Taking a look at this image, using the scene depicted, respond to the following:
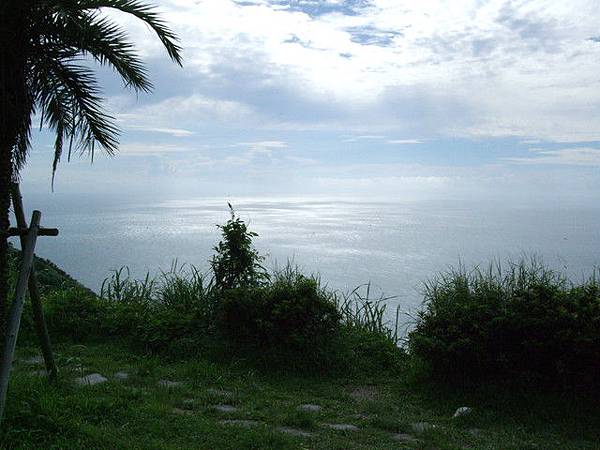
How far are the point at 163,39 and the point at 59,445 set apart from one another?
3351 millimetres

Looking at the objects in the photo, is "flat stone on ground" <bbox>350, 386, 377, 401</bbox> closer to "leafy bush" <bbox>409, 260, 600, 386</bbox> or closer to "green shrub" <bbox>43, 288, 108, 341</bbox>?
"leafy bush" <bbox>409, 260, 600, 386</bbox>

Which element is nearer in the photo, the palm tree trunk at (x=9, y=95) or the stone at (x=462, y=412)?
the palm tree trunk at (x=9, y=95)

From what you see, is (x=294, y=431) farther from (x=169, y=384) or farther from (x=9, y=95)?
(x=9, y=95)

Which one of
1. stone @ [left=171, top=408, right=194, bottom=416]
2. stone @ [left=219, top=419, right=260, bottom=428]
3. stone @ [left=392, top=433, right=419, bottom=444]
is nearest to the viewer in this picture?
stone @ [left=392, top=433, right=419, bottom=444]

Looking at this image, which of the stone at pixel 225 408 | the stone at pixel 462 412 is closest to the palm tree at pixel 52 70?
the stone at pixel 225 408

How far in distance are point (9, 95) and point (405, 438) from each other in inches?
156

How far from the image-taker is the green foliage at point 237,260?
7.54m

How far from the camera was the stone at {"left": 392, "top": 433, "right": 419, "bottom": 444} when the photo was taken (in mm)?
4310

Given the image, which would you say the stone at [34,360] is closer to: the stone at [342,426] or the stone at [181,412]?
the stone at [181,412]

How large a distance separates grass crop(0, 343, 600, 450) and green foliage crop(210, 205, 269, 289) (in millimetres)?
1541

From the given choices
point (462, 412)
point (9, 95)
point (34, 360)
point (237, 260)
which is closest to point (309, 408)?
point (462, 412)

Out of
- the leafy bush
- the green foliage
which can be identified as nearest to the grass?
the leafy bush

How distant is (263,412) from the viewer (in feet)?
16.0

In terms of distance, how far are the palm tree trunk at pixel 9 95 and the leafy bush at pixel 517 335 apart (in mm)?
3896
